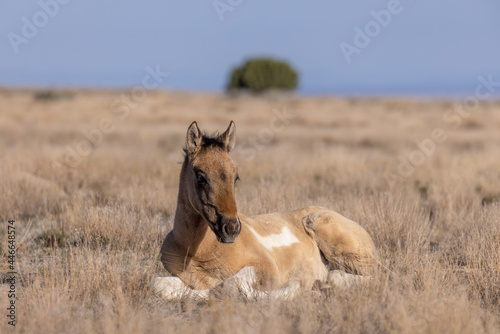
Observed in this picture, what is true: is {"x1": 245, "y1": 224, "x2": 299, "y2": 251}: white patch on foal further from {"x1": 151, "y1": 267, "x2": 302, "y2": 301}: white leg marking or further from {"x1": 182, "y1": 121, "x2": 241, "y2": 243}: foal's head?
{"x1": 182, "y1": 121, "x2": 241, "y2": 243}: foal's head

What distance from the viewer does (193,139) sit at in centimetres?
517

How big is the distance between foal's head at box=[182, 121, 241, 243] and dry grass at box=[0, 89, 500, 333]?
70 centimetres

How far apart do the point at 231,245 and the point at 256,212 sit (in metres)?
2.82

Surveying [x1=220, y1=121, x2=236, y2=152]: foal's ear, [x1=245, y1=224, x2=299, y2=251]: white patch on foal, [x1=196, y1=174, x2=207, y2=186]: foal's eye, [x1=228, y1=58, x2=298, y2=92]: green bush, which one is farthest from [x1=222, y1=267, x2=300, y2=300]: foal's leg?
[x1=228, y1=58, x2=298, y2=92]: green bush

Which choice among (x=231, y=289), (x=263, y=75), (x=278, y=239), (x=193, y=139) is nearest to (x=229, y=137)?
(x=193, y=139)

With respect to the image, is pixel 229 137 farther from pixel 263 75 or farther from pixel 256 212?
pixel 263 75

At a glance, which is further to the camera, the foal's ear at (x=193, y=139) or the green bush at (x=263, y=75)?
the green bush at (x=263, y=75)

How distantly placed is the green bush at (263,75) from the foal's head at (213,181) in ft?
235

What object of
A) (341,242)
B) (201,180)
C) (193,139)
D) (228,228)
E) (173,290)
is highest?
(193,139)

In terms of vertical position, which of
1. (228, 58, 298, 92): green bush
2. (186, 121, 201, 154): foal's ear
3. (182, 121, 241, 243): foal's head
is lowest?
(182, 121, 241, 243): foal's head

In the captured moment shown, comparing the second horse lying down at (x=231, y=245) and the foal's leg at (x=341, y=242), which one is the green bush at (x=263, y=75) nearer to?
the foal's leg at (x=341, y=242)

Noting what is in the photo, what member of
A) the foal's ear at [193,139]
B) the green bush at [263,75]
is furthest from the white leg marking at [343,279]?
the green bush at [263,75]

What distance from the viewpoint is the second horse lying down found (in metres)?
4.89

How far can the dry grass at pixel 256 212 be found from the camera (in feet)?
14.6
